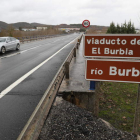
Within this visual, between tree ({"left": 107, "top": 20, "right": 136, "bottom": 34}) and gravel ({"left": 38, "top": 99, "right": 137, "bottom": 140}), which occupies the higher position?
tree ({"left": 107, "top": 20, "right": 136, "bottom": 34})

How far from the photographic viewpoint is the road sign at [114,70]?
342 centimetres

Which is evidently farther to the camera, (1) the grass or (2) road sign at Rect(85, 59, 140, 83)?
(1) the grass

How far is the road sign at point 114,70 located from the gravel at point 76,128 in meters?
1.09

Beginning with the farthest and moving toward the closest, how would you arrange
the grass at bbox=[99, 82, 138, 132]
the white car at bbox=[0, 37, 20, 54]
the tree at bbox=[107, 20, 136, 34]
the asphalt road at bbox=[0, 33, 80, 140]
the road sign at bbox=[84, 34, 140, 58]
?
1. the tree at bbox=[107, 20, 136, 34]
2. the white car at bbox=[0, 37, 20, 54]
3. the grass at bbox=[99, 82, 138, 132]
4. the asphalt road at bbox=[0, 33, 80, 140]
5. the road sign at bbox=[84, 34, 140, 58]

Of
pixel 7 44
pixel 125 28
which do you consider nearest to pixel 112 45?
pixel 7 44

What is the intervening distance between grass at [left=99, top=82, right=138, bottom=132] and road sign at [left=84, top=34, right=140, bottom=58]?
2.27 meters

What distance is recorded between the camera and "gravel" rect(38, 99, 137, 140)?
3.44m

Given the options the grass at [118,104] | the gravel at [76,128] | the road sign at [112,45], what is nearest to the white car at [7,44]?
the grass at [118,104]

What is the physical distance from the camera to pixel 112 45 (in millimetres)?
3520

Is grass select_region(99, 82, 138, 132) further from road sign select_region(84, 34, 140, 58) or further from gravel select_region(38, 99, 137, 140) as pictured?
road sign select_region(84, 34, 140, 58)

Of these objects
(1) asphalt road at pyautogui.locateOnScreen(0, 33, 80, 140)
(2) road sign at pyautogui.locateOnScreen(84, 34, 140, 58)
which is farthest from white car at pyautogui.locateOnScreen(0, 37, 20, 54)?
(2) road sign at pyautogui.locateOnScreen(84, 34, 140, 58)

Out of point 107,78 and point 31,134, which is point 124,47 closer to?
point 107,78

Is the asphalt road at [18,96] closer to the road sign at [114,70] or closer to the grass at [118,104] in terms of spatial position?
the road sign at [114,70]

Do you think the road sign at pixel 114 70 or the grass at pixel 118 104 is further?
the grass at pixel 118 104
